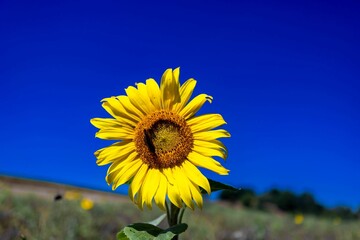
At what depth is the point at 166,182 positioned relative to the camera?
1647mm

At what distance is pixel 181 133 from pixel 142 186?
242 mm

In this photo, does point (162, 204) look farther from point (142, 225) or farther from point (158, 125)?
point (158, 125)

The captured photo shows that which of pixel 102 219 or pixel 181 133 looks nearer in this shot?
pixel 181 133

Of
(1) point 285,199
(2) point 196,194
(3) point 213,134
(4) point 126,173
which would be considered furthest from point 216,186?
(1) point 285,199

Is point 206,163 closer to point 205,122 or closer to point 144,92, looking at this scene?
point 205,122

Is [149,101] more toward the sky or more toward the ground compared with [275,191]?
more toward the ground

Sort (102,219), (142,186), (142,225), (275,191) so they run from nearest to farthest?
(142,225) < (142,186) < (102,219) < (275,191)

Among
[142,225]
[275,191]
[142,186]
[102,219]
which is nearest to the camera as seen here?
[142,225]

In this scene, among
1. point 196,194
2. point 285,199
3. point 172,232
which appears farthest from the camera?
point 285,199

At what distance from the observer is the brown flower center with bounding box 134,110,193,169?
1.69 meters

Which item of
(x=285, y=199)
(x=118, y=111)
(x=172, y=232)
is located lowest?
(x=172, y=232)

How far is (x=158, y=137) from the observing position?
1725 millimetres

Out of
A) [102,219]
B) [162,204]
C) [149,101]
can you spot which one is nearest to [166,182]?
[162,204]

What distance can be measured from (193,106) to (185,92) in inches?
2.4
